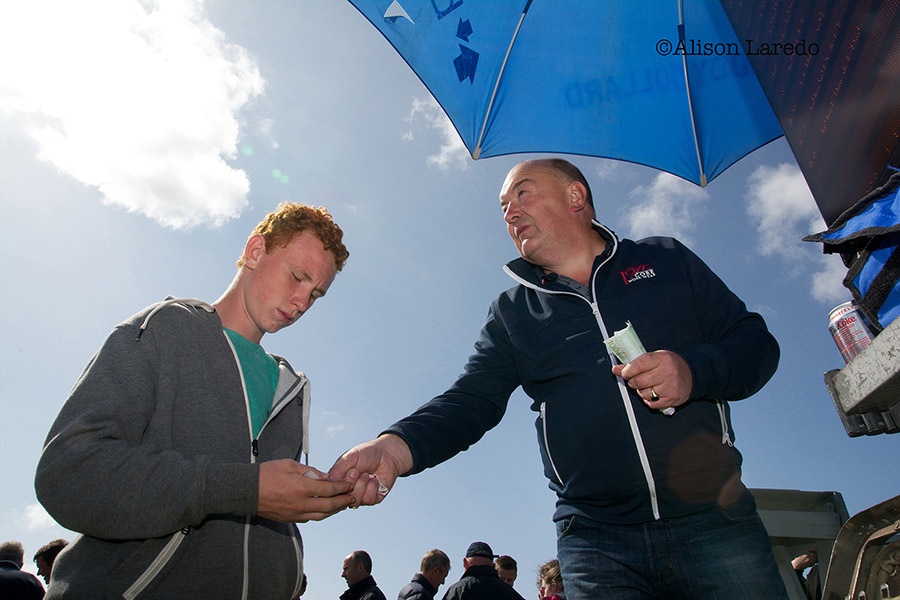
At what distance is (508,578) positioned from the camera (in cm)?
793

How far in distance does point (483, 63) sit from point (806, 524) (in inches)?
224

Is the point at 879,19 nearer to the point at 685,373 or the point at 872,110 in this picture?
the point at 872,110

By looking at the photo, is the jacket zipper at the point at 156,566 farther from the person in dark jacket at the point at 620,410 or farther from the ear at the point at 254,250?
the ear at the point at 254,250

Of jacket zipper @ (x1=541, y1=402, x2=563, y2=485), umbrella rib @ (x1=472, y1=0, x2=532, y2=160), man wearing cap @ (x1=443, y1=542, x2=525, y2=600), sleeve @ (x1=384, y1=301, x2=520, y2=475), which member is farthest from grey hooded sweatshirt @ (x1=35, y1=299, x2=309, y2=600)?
man wearing cap @ (x1=443, y1=542, x2=525, y2=600)

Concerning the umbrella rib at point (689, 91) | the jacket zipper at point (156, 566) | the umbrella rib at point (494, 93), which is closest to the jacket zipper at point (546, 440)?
the jacket zipper at point (156, 566)

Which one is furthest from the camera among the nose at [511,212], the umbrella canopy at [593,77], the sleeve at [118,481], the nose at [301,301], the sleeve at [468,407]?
the umbrella canopy at [593,77]

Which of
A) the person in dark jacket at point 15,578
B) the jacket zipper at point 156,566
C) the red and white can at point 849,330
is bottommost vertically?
the jacket zipper at point 156,566

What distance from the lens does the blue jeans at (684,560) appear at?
173cm

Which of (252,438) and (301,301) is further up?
(301,301)

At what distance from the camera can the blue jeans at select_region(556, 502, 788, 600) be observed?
1732 mm

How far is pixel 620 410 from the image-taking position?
206 centimetres

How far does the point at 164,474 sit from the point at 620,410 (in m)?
1.56

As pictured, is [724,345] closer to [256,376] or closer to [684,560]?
[684,560]

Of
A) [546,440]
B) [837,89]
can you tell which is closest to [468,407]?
[546,440]
